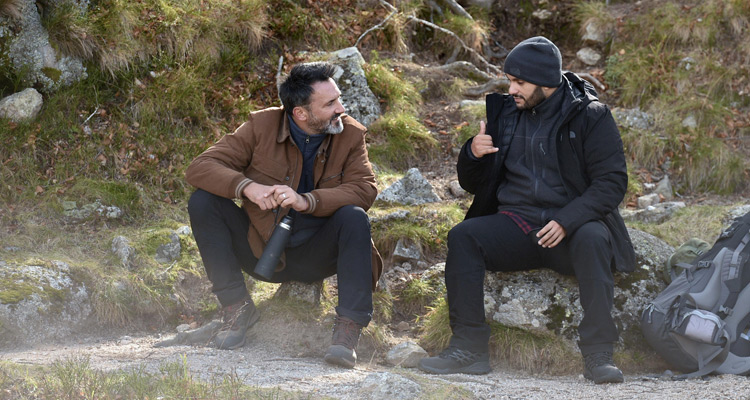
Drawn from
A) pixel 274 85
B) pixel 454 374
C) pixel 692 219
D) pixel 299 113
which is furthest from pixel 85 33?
pixel 692 219

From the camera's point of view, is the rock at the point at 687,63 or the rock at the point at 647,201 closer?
the rock at the point at 647,201

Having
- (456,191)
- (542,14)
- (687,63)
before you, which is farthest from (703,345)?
(542,14)

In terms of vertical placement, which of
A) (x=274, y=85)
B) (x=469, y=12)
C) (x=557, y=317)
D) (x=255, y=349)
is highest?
(x=469, y=12)

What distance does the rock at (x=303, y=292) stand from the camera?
537 cm

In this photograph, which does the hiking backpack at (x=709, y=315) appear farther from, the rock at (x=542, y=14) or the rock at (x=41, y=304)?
the rock at (x=542, y=14)

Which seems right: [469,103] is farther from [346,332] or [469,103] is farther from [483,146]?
[346,332]

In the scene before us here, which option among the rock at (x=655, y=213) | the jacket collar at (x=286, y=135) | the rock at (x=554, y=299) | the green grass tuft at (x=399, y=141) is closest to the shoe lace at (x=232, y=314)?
the jacket collar at (x=286, y=135)

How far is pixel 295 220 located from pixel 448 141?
3.66 meters

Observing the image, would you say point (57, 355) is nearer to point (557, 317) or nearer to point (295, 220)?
point (295, 220)

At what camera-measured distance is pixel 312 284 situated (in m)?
5.39

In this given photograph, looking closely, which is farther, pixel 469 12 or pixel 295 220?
pixel 469 12

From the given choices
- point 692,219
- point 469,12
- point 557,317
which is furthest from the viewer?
point 469,12

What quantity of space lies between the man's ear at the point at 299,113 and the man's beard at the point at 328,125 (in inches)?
2.3

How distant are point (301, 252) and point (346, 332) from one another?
69cm
